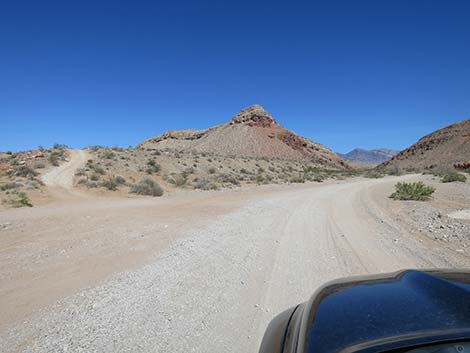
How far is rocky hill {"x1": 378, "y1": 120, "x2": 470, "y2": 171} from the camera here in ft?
240

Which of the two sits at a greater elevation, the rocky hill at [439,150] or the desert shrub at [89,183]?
the rocky hill at [439,150]

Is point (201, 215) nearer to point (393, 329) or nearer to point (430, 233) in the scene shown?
point (430, 233)

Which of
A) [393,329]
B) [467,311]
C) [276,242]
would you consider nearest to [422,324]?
[393,329]

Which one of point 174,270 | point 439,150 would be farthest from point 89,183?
point 439,150

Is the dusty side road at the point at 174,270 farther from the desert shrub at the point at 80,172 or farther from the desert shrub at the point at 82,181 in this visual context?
the desert shrub at the point at 80,172

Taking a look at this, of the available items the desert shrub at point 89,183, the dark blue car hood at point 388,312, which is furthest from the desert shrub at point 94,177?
the dark blue car hood at point 388,312

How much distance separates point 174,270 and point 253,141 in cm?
8172

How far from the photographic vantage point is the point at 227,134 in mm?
91875

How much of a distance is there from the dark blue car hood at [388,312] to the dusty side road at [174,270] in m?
1.56

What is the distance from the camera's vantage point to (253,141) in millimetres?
86312

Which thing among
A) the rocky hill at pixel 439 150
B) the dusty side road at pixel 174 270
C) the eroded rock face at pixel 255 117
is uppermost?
the eroded rock face at pixel 255 117

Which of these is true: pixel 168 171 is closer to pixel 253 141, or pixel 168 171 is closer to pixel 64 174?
pixel 64 174

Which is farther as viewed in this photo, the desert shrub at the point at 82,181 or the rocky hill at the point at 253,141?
the rocky hill at the point at 253,141

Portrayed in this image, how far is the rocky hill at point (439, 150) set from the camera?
73.0 meters
